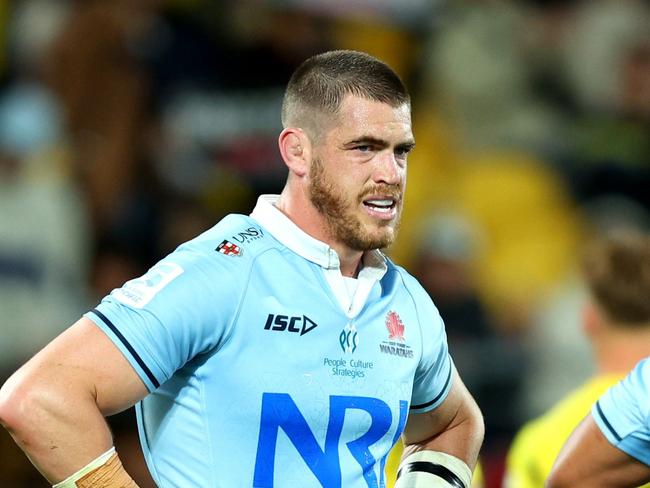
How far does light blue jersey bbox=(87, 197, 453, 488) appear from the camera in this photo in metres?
3.25

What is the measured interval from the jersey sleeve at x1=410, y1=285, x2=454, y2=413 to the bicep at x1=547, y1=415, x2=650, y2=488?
1.36 feet

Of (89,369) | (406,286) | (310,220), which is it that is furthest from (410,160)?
(89,369)

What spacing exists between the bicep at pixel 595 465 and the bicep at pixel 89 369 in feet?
4.13

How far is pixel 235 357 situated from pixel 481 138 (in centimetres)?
673

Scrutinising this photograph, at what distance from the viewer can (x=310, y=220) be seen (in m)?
3.62

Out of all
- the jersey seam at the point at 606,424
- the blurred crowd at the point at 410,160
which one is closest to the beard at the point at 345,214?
the jersey seam at the point at 606,424

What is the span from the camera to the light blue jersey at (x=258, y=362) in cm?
325

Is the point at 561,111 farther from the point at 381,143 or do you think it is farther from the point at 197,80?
the point at 381,143

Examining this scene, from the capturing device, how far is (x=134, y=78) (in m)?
8.64

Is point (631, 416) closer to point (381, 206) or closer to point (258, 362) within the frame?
point (381, 206)

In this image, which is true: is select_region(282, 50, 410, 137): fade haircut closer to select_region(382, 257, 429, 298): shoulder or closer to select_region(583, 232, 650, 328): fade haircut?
select_region(382, 257, 429, 298): shoulder

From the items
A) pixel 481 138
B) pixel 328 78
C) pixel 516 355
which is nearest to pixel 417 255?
pixel 516 355

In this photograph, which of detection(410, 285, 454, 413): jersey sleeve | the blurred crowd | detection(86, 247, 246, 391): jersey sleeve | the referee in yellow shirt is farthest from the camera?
the blurred crowd

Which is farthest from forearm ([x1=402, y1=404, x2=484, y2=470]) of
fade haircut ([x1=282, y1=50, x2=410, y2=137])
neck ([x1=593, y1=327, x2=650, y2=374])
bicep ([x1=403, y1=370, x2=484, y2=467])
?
fade haircut ([x1=282, y1=50, x2=410, y2=137])
